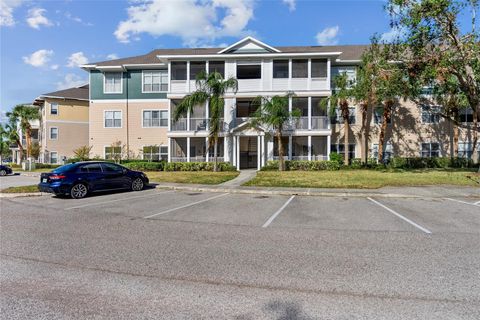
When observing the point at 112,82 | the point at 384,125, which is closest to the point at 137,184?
the point at 112,82

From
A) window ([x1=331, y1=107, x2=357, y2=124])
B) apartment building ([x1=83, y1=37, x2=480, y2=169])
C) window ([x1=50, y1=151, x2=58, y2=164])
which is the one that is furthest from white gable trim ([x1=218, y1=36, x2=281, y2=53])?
window ([x1=50, y1=151, x2=58, y2=164])

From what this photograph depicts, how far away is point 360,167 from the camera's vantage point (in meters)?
25.8

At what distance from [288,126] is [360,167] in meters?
6.75

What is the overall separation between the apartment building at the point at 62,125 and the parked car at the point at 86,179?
1022 inches

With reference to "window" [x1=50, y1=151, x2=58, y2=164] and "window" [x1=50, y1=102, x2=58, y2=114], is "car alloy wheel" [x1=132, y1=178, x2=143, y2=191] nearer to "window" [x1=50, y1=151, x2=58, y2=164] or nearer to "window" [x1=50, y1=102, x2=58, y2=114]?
"window" [x1=50, y1=151, x2=58, y2=164]

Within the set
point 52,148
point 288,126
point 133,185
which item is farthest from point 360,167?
point 52,148

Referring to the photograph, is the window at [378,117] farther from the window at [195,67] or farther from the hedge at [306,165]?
the window at [195,67]

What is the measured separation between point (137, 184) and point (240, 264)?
1159 cm

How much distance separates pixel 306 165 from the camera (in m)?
25.3

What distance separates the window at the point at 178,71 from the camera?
2908 cm

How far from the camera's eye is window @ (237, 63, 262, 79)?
95.5ft

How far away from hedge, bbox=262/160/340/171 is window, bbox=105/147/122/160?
1509 cm

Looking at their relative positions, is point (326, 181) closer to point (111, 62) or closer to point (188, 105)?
point (188, 105)

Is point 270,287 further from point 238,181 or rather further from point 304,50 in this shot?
point 304,50
